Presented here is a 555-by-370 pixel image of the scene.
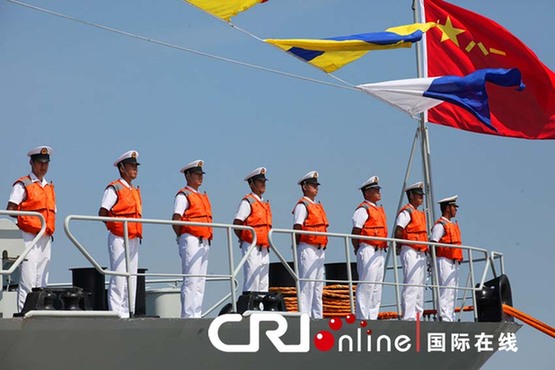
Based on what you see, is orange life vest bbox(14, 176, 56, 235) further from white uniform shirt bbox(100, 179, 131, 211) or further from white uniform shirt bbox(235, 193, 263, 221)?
white uniform shirt bbox(235, 193, 263, 221)

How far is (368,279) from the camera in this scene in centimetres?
1495

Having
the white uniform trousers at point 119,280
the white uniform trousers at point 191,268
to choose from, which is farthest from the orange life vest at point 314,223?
the white uniform trousers at point 119,280

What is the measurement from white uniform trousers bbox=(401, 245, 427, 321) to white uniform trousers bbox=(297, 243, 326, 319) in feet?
4.56

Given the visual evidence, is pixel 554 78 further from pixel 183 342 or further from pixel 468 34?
pixel 183 342

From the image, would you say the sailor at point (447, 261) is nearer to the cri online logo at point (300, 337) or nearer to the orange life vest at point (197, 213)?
the cri online logo at point (300, 337)

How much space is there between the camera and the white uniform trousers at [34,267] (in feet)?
39.7

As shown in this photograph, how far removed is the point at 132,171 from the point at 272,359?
101 inches

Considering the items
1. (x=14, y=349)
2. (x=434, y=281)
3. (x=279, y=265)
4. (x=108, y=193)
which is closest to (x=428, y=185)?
(x=434, y=281)

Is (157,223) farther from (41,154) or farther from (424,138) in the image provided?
(424,138)

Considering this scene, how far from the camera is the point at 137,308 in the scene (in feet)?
43.3

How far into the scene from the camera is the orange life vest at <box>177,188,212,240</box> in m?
13.2

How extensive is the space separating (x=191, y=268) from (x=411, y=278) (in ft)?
11.6

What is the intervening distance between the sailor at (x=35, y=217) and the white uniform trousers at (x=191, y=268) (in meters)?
1.49

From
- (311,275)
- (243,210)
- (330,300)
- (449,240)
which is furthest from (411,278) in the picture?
(243,210)
